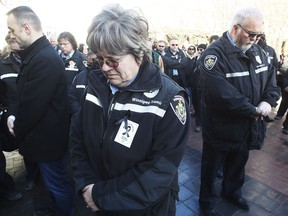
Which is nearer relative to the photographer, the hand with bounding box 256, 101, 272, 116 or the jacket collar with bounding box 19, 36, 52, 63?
the jacket collar with bounding box 19, 36, 52, 63

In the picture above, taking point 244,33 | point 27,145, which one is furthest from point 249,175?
point 27,145

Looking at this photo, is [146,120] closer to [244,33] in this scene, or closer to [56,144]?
[56,144]

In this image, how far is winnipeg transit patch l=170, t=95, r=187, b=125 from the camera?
1.44 meters

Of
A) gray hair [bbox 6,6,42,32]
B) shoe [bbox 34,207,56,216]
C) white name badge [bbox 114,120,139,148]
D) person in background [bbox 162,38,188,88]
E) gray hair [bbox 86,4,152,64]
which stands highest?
gray hair [bbox 86,4,152,64]

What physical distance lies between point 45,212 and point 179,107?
2.43 metres

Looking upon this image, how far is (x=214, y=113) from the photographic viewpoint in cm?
281

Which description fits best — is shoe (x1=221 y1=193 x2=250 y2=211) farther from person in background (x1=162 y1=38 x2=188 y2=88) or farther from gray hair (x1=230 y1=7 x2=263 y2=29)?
person in background (x1=162 y1=38 x2=188 y2=88)

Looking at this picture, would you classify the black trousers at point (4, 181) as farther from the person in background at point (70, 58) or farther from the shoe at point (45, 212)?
the person in background at point (70, 58)

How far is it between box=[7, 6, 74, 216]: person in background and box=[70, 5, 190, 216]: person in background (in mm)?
985

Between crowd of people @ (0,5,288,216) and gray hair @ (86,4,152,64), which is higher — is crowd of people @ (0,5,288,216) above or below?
below

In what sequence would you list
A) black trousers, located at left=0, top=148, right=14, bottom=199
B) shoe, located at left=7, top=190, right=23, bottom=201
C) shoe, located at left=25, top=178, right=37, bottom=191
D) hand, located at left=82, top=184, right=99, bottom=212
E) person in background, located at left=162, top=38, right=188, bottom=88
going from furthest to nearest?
1. person in background, located at left=162, top=38, right=188, bottom=88
2. shoe, located at left=25, top=178, right=37, bottom=191
3. shoe, located at left=7, top=190, right=23, bottom=201
4. black trousers, located at left=0, top=148, right=14, bottom=199
5. hand, located at left=82, top=184, right=99, bottom=212

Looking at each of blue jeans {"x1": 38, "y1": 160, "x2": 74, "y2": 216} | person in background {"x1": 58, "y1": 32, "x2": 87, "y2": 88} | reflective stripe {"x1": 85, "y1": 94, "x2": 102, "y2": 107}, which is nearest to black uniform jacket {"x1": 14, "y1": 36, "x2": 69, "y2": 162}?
blue jeans {"x1": 38, "y1": 160, "x2": 74, "y2": 216}

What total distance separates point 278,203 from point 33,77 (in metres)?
3.39

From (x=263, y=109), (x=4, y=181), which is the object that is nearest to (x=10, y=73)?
(x=4, y=181)
